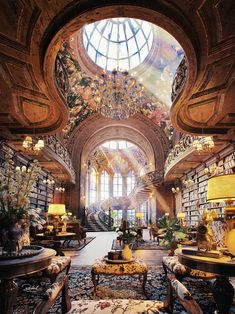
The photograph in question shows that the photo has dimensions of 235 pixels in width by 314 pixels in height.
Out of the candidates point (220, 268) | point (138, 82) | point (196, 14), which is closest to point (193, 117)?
point (196, 14)

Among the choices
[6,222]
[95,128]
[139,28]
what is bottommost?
[6,222]

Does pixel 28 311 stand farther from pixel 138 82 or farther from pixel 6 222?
pixel 138 82

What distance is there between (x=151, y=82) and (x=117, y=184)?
721 inches

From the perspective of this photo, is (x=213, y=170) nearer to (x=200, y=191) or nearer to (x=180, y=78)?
(x=200, y=191)

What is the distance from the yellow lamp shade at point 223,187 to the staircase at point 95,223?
18.9 metres

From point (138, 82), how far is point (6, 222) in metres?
15.5

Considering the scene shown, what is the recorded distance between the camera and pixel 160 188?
18.1m

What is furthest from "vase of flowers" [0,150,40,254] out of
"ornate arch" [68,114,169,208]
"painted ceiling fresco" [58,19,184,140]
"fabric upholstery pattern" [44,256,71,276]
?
"ornate arch" [68,114,169,208]

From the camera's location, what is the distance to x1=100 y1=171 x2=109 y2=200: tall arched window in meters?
31.6

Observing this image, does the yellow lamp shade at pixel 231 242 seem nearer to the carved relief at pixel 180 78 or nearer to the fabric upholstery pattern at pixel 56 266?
the fabric upholstery pattern at pixel 56 266

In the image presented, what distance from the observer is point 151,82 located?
54.1 feet

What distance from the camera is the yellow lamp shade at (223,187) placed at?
239cm

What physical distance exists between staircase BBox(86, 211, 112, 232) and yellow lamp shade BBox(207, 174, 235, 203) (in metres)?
18.9

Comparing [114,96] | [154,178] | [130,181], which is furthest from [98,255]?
[130,181]
